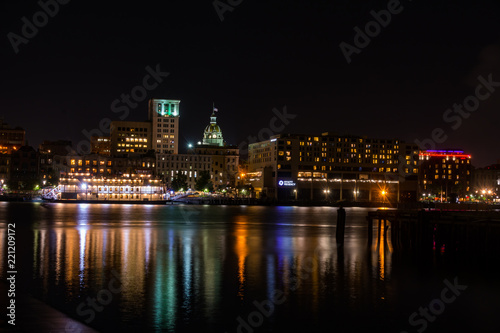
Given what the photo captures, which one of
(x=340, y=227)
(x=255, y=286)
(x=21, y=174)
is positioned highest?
(x=21, y=174)

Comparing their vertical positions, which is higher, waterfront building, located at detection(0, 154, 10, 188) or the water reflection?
waterfront building, located at detection(0, 154, 10, 188)

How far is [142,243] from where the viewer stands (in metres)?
48.5

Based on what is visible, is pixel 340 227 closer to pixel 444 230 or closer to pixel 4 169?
pixel 444 230

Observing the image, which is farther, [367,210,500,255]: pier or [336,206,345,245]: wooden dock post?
[336,206,345,245]: wooden dock post

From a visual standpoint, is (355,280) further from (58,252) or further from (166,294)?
(58,252)

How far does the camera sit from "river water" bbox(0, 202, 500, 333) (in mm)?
22047

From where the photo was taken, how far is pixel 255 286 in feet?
94.7

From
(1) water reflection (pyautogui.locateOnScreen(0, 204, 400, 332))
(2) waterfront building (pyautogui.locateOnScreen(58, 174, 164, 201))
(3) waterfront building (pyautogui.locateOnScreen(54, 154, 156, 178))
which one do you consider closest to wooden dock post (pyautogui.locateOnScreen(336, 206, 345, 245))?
(1) water reflection (pyautogui.locateOnScreen(0, 204, 400, 332))

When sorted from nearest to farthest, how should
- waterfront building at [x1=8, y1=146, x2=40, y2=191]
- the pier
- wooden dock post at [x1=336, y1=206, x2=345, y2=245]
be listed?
1. the pier
2. wooden dock post at [x1=336, y1=206, x2=345, y2=245]
3. waterfront building at [x1=8, y1=146, x2=40, y2=191]

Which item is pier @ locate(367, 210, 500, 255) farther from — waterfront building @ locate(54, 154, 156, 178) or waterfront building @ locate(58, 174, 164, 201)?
waterfront building @ locate(54, 154, 156, 178)

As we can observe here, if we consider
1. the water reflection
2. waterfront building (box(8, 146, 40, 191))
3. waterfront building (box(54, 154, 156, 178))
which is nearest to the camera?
the water reflection

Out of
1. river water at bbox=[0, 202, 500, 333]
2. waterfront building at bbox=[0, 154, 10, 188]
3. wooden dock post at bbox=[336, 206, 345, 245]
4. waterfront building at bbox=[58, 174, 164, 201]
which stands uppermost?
waterfront building at bbox=[0, 154, 10, 188]

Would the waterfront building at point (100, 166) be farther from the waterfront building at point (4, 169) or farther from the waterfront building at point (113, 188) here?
the waterfront building at point (4, 169)

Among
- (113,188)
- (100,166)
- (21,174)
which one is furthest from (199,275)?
(21,174)
